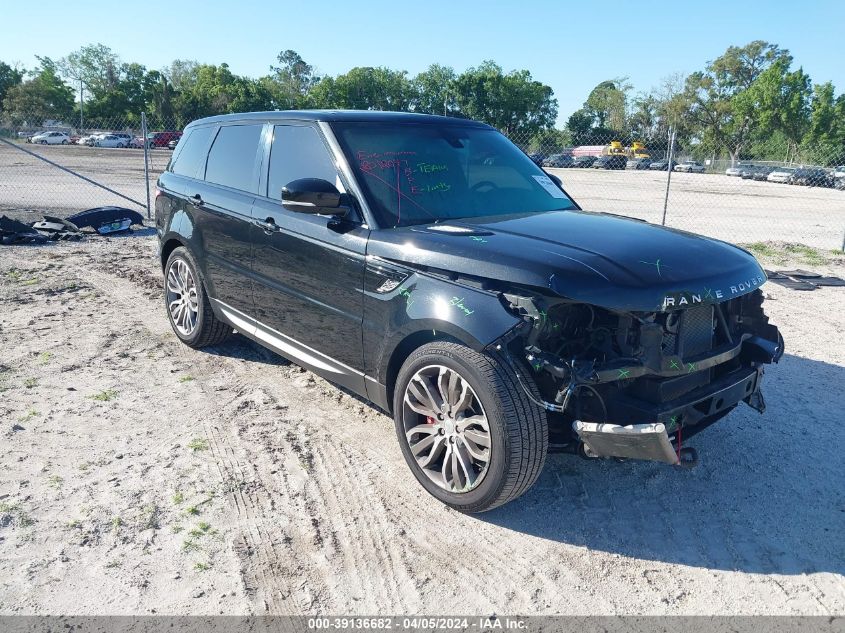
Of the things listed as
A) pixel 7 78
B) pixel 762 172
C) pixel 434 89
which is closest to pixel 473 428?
pixel 762 172

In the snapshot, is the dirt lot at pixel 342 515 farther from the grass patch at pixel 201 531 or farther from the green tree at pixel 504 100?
the green tree at pixel 504 100

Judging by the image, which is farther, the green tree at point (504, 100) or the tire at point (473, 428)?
the green tree at point (504, 100)

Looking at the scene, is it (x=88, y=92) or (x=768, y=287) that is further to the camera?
(x=88, y=92)

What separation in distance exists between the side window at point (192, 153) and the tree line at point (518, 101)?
199 feet

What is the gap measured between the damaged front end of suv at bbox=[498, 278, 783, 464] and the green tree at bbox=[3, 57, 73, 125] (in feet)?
256

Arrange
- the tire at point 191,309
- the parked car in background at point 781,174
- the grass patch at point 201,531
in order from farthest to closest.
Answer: the parked car in background at point 781,174
the tire at point 191,309
the grass patch at point 201,531

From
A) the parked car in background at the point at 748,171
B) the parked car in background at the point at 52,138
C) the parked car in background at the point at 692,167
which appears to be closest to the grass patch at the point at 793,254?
the parked car in background at the point at 748,171

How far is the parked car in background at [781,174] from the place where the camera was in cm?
4000

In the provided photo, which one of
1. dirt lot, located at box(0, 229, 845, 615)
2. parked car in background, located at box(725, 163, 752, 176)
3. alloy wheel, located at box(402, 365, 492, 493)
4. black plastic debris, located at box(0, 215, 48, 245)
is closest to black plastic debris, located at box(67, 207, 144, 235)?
black plastic debris, located at box(0, 215, 48, 245)

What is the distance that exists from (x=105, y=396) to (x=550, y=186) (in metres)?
3.53

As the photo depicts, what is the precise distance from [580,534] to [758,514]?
964mm

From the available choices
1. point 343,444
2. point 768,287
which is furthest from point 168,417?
point 768,287

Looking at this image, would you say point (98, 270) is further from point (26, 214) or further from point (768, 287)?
point (768, 287)

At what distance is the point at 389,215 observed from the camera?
371cm
